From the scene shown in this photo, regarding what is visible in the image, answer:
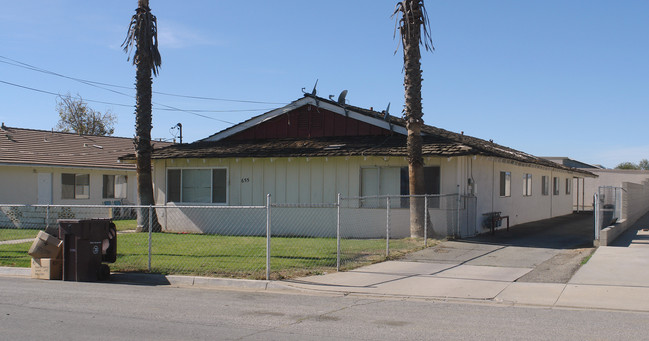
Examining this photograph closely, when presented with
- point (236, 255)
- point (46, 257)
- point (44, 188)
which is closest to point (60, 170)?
point (44, 188)

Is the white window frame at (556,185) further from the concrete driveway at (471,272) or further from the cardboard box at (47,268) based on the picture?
the cardboard box at (47,268)

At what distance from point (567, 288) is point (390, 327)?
4224 millimetres

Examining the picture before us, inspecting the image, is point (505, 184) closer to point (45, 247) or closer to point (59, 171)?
point (45, 247)

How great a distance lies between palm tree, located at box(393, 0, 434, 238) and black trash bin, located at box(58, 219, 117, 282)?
8.70 m

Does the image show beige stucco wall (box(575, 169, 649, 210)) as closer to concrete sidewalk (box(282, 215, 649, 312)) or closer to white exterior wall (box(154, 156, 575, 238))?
white exterior wall (box(154, 156, 575, 238))

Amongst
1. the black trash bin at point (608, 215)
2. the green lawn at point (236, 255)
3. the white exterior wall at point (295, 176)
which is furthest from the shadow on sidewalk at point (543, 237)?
the green lawn at point (236, 255)

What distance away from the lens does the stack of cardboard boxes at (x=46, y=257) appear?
11375 mm

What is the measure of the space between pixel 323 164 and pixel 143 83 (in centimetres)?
678

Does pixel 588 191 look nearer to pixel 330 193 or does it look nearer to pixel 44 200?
pixel 330 193

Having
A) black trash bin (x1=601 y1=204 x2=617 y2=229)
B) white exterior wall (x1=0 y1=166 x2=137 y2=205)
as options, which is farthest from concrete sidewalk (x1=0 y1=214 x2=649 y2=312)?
white exterior wall (x1=0 y1=166 x2=137 y2=205)

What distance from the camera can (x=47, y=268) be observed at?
1155cm

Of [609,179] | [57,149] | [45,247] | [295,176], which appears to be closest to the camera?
[45,247]

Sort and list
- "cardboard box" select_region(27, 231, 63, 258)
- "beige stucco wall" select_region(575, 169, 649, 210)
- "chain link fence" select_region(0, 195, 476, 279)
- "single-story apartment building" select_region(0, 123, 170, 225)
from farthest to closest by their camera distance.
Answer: "beige stucco wall" select_region(575, 169, 649, 210)
"single-story apartment building" select_region(0, 123, 170, 225)
"chain link fence" select_region(0, 195, 476, 279)
"cardboard box" select_region(27, 231, 63, 258)

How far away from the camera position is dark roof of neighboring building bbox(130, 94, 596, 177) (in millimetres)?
17625
